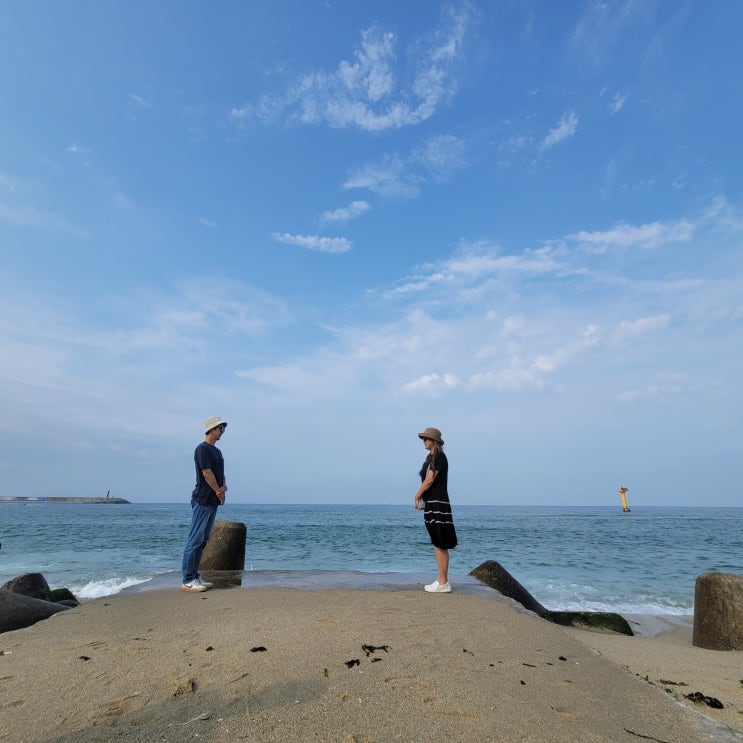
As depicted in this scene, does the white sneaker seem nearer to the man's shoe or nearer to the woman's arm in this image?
the woman's arm

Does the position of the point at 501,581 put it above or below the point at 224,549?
below

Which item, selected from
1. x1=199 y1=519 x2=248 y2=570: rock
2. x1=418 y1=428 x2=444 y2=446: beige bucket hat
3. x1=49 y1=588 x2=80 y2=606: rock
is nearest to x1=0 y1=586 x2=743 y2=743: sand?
x1=418 y1=428 x2=444 y2=446: beige bucket hat

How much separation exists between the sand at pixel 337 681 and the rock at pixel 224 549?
123 inches

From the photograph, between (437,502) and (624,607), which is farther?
(624,607)

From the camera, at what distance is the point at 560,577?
13.9 m

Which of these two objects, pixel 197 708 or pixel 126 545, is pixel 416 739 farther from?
pixel 126 545

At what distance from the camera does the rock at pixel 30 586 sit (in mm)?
8719

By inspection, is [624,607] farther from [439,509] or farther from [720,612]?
[439,509]

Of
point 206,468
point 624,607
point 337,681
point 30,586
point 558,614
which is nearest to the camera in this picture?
point 337,681

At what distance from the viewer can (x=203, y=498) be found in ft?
20.8

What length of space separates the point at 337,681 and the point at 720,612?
18.3ft

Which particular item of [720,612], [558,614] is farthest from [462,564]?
[720,612]

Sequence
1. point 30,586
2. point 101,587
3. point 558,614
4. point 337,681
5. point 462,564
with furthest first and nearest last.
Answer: point 462,564 → point 101,587 → point 30,586 → point 558,614 → point 337,681

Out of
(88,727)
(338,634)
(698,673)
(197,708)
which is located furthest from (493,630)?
(88,727)
